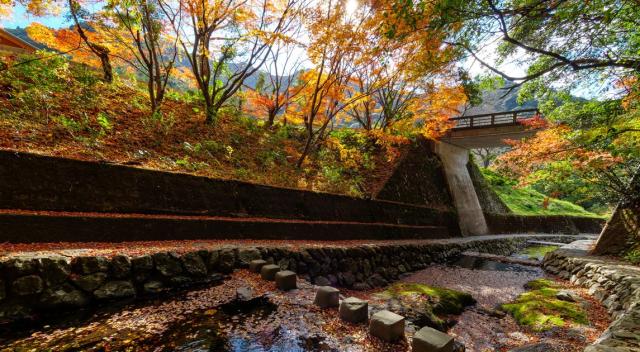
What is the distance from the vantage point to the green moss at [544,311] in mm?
5355

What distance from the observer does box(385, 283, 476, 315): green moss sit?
6148 mm

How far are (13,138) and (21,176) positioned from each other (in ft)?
5.51

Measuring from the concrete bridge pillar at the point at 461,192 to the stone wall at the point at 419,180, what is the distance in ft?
1.57

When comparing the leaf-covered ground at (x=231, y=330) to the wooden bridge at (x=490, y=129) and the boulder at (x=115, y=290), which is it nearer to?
the boulder at (x=115, y=290)

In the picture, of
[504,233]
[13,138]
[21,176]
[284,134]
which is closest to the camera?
[21,176]

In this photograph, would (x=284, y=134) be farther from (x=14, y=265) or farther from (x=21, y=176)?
(x=14, y=265)

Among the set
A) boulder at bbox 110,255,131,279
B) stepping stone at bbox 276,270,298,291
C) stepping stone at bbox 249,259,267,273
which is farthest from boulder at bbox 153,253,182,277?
stepping stone at bbox 276,270,298,291

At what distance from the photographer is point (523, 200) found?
27.2 meters

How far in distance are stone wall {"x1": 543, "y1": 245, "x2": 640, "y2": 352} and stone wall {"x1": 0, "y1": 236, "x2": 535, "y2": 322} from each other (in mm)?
4898

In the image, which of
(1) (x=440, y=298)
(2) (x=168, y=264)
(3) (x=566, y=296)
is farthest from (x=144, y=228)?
(3) (x=566, y=296)

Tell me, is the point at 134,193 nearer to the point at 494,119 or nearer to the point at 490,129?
the point at 490,129

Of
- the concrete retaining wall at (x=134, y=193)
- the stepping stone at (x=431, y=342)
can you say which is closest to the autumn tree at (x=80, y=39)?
the concrete retaining wall at (x=134, y=193)

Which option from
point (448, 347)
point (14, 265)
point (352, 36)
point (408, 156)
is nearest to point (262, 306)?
point (448, 347)

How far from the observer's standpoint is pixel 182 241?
5758mm
